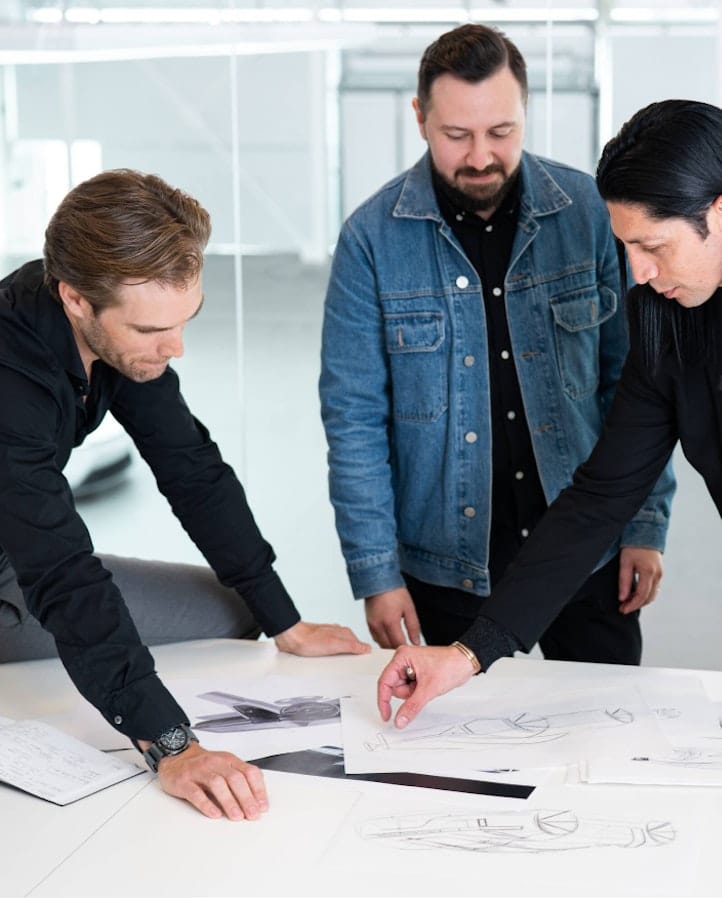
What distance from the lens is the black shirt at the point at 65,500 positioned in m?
1.86

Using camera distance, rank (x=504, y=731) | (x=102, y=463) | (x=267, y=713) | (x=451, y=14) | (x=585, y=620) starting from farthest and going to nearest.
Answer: (x=102, y=463) < (x=451, y=14) < (x=585, y=620) < (x=267, y=713) < (x=504, y=731)

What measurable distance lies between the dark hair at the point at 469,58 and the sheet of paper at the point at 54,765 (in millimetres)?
1324

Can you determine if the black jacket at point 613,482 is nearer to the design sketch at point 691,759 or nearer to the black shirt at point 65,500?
the design sketch at point 691,759

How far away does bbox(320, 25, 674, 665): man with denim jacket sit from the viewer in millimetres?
2492

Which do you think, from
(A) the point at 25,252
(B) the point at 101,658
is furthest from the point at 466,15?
(B) the point at 101,658

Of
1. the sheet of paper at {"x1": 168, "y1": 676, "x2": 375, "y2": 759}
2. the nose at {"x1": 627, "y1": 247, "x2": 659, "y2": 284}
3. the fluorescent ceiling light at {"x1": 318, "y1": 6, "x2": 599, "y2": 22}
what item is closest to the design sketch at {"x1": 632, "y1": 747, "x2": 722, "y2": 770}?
the sheet of paper at {"x1": 168, "y1": 676, "x2": 375, "y2": 759}

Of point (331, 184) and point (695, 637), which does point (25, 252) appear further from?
point (695, 637)

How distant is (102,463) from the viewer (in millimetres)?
4289

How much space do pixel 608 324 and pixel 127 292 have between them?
1.04m

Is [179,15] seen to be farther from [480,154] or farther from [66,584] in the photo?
[66,584]

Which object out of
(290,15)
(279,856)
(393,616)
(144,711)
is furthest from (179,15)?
(279,856)

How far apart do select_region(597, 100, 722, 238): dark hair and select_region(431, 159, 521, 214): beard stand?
570 mm

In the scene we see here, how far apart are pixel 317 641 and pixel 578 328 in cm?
80

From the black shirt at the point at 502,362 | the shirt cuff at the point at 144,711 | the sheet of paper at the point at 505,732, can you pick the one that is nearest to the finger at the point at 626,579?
the black shirt at the point at 502,362
